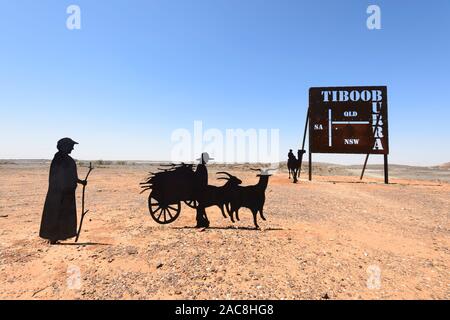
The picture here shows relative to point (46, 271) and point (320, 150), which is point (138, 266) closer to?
point (46, 271)

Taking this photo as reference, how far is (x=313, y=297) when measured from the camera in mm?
4039

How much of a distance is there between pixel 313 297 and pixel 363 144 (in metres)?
19.3

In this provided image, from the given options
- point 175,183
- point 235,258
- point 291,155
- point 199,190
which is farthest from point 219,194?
point 291,155

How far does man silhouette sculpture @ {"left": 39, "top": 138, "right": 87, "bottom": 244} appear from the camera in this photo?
6309mm

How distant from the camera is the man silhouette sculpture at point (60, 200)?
6309 mm

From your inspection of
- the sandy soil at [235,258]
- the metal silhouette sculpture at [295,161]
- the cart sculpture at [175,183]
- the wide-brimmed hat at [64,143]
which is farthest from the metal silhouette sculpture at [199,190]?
the metal silhouette sculpture at [295,161]

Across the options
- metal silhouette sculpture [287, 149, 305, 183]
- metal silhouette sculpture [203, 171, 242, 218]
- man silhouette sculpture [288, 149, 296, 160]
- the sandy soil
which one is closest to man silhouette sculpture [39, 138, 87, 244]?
the sandy soil

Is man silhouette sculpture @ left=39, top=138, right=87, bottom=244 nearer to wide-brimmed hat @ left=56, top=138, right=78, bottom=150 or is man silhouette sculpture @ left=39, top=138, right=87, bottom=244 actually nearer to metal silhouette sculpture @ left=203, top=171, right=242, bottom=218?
wide-brimmed hat @ left=56, top=138, right=78, bottom=150

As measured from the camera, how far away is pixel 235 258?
17.9ft

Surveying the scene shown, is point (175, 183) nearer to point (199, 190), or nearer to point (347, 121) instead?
point (199, 190)

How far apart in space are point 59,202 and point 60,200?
51mm

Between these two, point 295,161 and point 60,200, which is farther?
point 295,161

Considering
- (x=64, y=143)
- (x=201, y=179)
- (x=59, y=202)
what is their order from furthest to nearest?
(x=201, y=179)
(x=64, y=143)
(x=59, y=202)

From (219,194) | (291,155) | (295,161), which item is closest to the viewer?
(219,194)
